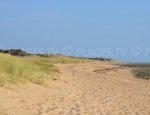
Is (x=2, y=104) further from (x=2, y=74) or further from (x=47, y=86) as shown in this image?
(x=47, y=86)

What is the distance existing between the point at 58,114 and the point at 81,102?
2.96 meters

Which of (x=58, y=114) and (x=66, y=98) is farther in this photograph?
(x=66, y=98)

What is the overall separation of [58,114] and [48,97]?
293 cm

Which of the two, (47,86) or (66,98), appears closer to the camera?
(66,98)

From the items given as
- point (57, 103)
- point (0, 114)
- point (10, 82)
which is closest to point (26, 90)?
point (10, 82)

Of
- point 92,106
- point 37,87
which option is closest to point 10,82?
point 37,87

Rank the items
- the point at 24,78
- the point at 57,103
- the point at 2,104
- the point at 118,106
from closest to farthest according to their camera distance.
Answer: the point at 2,104, the point at 57,103, the point at 118,106, the point at 24,78

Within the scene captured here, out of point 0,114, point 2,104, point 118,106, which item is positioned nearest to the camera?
point 0,114

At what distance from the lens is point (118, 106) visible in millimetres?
14211

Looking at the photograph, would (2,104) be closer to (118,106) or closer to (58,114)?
(58,114)

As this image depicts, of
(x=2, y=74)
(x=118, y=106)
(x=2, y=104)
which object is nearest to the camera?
A: (x=2, y=104)

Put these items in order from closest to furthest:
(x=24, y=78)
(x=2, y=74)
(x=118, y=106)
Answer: (x=118, y=106)
(x=2, y=74)
(x=24, y=78)

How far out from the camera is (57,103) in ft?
43.5

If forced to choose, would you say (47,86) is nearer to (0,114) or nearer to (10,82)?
(10,82)
